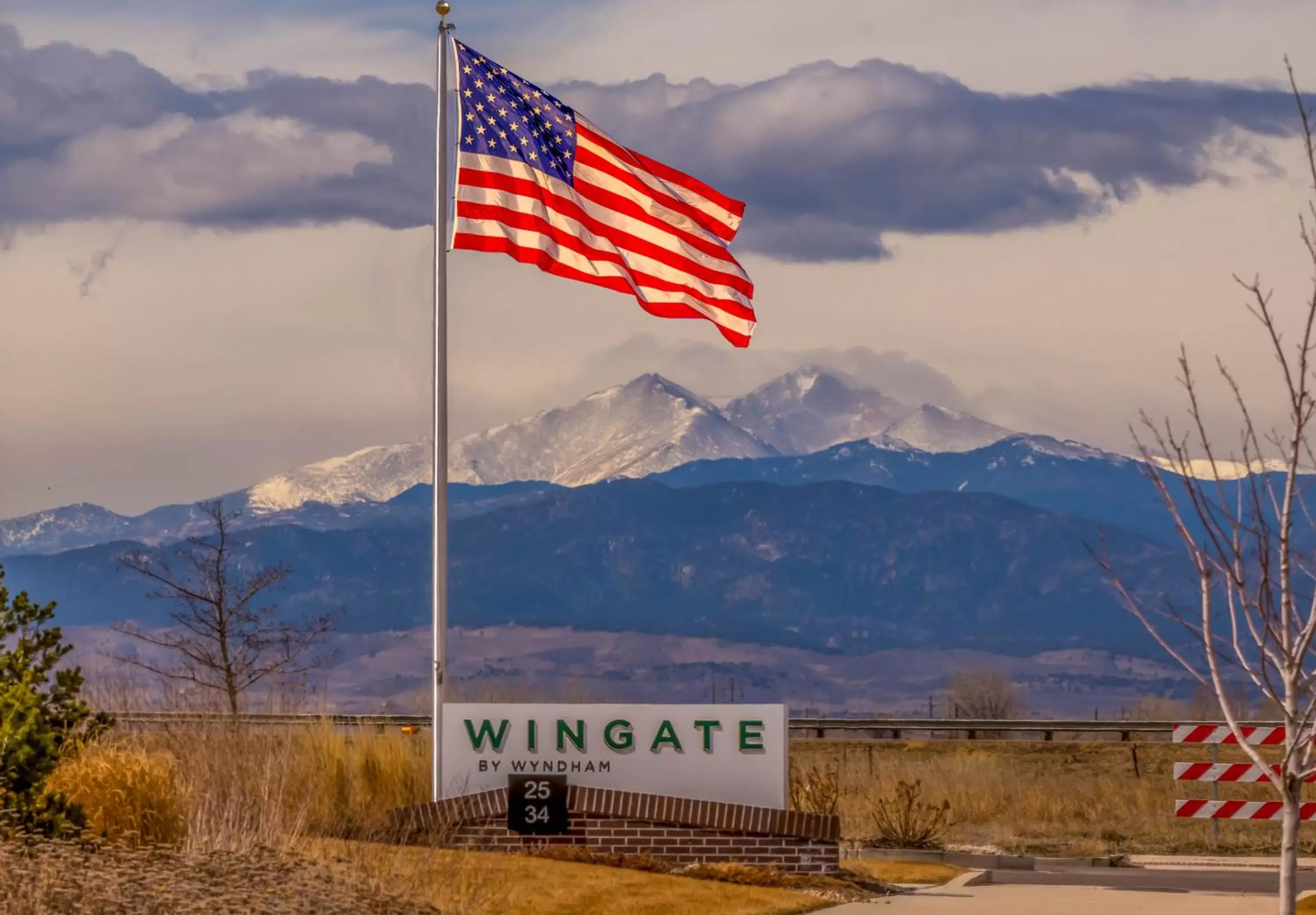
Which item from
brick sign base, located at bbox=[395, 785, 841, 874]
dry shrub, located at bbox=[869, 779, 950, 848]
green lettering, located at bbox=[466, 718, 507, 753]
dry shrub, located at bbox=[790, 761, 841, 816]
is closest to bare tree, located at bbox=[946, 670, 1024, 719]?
dry shrub, located at bbox=[869, 779, 950, 848]

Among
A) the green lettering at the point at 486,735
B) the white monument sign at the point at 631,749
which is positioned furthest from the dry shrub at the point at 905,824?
the green lettering at the point at 486,735

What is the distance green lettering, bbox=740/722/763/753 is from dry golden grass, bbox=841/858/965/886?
1.39 meters

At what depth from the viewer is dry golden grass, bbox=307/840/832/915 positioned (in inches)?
610

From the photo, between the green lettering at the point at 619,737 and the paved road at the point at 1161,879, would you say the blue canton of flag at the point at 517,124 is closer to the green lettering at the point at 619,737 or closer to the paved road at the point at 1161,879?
the green lettering at the point at 619,737

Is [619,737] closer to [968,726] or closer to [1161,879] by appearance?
[1161,879]

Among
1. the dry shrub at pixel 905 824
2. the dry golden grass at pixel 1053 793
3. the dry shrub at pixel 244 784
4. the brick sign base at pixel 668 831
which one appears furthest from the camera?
the dry golden grass at pixel 1053 793

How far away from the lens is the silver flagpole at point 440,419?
65.1 feet

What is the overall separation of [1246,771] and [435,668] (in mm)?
10183

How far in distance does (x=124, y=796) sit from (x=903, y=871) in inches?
326

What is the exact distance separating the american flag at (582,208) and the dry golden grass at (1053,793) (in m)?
6.79

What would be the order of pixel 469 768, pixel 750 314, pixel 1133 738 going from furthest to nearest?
pixel 1133 738
pixel 750 314
pixel 469 768

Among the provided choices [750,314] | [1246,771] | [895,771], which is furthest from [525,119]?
[895,771]

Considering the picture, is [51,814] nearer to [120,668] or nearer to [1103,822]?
[120,668]

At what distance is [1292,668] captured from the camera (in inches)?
440
